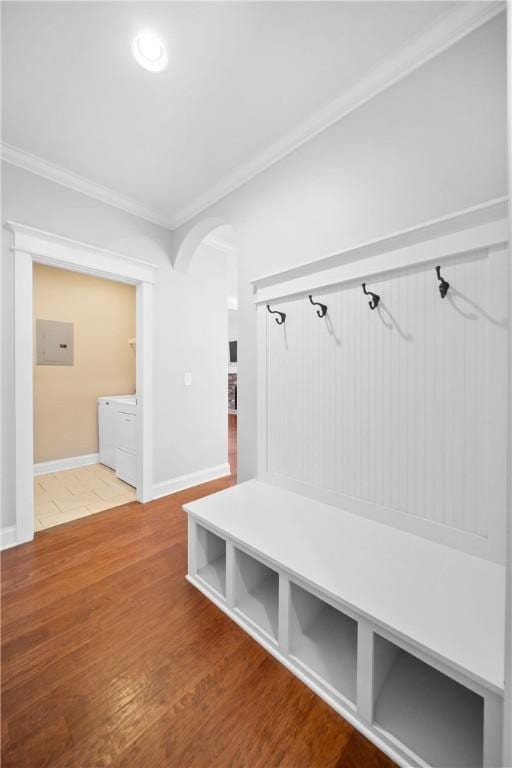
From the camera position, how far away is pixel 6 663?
1.21 m

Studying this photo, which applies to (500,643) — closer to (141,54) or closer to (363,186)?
(363,186)

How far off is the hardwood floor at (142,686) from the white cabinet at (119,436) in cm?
128

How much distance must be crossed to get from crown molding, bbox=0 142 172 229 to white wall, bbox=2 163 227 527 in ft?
0.13

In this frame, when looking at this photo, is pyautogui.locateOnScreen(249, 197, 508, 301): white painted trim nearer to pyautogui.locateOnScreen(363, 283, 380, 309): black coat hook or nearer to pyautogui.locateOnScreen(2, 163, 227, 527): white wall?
pyautogui.locateOnScreen(363, 283, 380, 309): black coat hook

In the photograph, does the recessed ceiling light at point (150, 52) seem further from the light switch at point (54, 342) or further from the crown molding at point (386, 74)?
the light switch at point (54, 342)

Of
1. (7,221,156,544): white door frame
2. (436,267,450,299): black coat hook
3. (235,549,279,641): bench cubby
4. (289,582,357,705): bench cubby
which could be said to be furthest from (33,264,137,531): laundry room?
(436,267,450,299): black coat hook

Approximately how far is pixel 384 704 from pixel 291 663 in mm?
323

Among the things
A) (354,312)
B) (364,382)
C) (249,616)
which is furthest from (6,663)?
(354,312)

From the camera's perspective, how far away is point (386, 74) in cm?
145

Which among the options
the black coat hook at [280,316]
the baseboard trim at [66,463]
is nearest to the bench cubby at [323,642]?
the black coat hook at [280,316]

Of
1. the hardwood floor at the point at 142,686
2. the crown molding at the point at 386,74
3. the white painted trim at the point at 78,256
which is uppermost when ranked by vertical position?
the crown molding at the point at 386,74

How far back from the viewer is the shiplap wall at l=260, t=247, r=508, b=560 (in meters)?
1.17

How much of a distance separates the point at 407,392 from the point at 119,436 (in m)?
2.80

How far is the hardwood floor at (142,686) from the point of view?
922 mm
